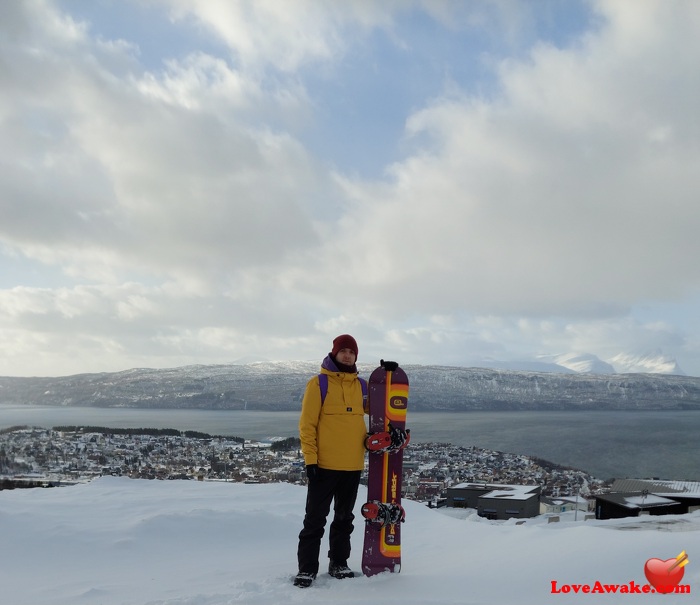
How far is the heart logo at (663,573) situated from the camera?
10.7 feet

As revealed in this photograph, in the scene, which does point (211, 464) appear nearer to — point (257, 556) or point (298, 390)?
point (257, 556)

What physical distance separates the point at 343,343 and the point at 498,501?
67.3 ft

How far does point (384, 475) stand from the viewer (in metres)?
4.35

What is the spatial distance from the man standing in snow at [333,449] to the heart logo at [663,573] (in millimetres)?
2051

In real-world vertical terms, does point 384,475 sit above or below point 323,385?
below

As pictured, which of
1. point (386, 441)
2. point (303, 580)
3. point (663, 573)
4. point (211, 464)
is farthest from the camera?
point (211, 464)

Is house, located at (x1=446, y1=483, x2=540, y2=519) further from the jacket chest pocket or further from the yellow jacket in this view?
the jacket chest pocket

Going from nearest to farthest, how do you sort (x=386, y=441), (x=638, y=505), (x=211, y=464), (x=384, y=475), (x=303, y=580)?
(x=303, y=580) < (x=386, y=441) < (x=384, y=475) < (x=638, y=505) < (x=211, y=464)

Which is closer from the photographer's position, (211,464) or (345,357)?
(345,357)

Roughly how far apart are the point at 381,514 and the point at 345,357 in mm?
1295

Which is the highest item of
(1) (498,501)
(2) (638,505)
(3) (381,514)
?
(3) (381,514)

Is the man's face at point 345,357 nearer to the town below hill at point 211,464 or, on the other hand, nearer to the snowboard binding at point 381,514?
the snowboard binding at point 381,514

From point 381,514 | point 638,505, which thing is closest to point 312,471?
point 381,514

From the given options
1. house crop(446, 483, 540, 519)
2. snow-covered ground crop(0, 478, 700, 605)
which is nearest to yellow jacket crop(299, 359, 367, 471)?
snow-covered ground crop(0, 478, 700, 605)
